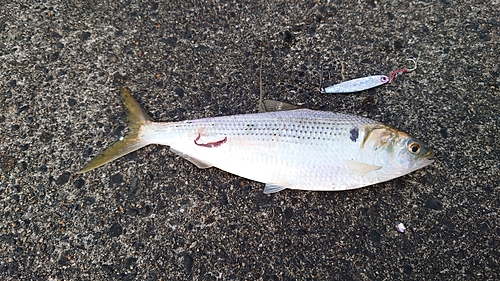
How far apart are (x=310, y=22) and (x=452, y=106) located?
5.13 feet

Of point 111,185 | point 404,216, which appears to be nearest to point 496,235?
point 404,216

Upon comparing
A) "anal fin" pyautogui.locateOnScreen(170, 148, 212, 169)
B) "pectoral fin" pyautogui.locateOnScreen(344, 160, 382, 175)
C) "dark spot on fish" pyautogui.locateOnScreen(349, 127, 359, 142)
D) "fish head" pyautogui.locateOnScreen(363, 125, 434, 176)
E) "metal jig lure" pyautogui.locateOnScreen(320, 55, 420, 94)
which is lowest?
"anal fin" pyautogui.locateOnScreen(170, 148, 212, 169)

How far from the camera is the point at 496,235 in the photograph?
2.68 meters

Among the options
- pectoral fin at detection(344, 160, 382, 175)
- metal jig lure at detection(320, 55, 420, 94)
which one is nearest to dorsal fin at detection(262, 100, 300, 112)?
metal jig lure at detection(320, 55, 420, 94)

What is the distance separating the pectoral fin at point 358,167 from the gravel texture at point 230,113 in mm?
242

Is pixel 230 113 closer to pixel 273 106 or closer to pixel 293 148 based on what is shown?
pixel 273 106

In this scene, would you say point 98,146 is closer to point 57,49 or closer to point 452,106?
point 57,49

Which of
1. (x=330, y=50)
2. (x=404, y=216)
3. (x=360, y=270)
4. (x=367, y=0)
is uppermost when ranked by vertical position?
(x=367, y=0)

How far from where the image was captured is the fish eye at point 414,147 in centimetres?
269

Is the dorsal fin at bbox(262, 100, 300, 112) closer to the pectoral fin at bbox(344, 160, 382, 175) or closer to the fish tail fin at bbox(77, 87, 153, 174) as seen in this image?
the pectoral fin at bbox(344, 160, 382, 175)

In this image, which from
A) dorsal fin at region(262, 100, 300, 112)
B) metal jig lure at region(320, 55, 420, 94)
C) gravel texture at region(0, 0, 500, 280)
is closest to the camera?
gravel texture at region(0, 0, 500, 280)

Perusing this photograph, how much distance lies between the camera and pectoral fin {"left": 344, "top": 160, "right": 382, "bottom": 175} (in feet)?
8.86

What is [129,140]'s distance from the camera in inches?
118

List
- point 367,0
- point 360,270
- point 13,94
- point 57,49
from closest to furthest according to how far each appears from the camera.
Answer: point 360,270, point 13,94, point 57,49, point 367,0
